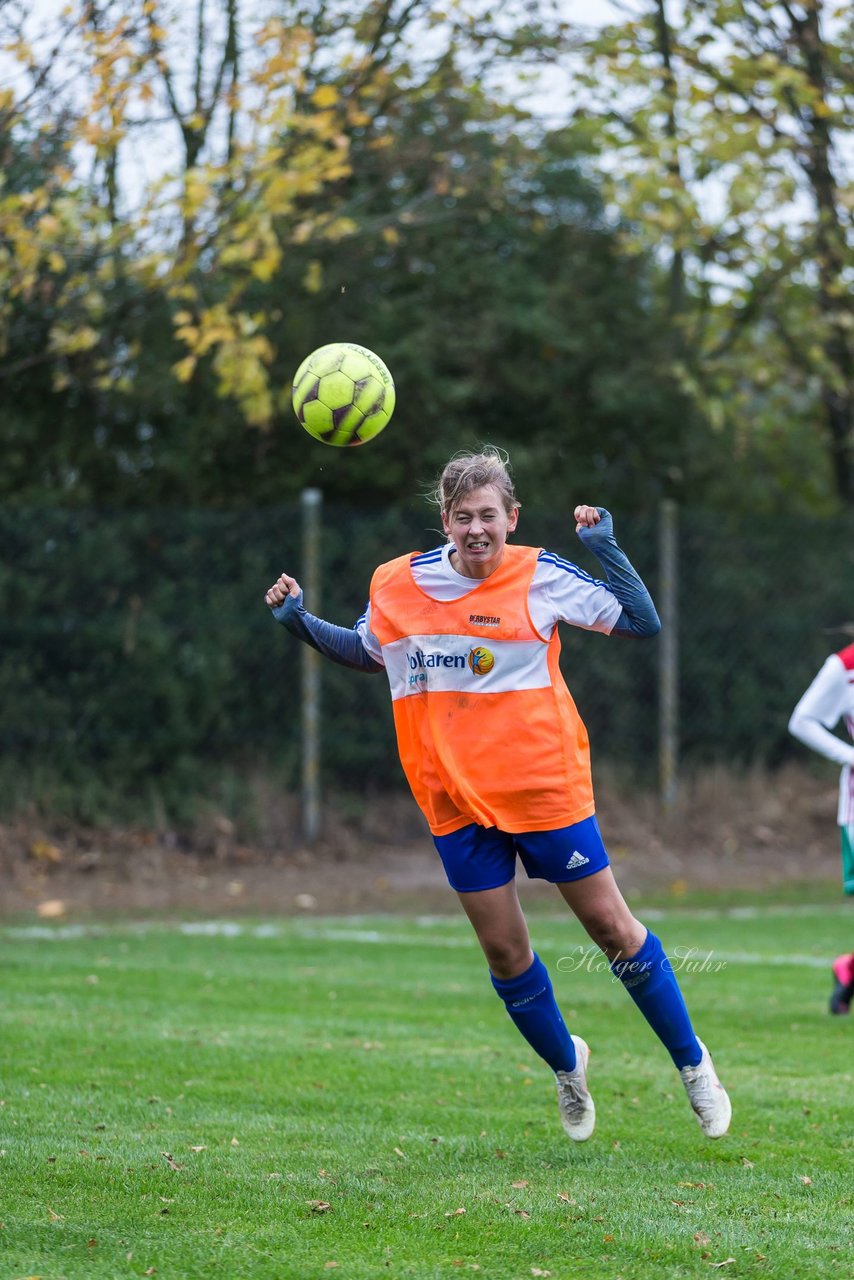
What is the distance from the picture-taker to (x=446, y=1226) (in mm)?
4164

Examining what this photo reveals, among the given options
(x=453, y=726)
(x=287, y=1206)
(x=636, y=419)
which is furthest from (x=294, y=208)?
(x=287, y=1206)

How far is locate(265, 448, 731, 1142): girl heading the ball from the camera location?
4.92 metres

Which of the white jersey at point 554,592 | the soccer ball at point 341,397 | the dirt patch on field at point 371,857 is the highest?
the soccer ball at point 341,397

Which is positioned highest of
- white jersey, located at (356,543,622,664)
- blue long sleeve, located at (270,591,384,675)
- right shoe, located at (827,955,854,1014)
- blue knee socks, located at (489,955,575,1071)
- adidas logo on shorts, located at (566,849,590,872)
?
white jersey, located at (356,543,622,664)

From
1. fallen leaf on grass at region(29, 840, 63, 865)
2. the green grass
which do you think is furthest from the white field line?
fallen leaf on grass at region(29, 840, 63, 865)

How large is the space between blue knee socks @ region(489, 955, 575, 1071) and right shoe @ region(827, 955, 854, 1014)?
9.01 feet

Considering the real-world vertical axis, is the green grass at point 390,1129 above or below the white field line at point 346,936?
above

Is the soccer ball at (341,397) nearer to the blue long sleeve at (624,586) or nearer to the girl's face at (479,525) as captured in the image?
the girl's face at (479,525)

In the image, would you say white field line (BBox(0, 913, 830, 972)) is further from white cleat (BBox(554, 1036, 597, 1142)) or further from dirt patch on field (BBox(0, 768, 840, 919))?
white cleat (BBox(554, 1036, 597, 1142))

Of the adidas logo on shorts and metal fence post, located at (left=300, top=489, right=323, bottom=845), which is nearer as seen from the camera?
the adidas logo on shorts

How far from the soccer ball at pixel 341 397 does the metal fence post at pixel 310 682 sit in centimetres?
756

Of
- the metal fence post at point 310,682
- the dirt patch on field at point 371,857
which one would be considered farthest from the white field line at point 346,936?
the metal fence post at point 310,682

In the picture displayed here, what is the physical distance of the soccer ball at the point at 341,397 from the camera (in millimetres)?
5281

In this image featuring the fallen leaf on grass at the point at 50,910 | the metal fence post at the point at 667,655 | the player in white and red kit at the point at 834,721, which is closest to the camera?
the player in white and red kit at the point at 834,721
